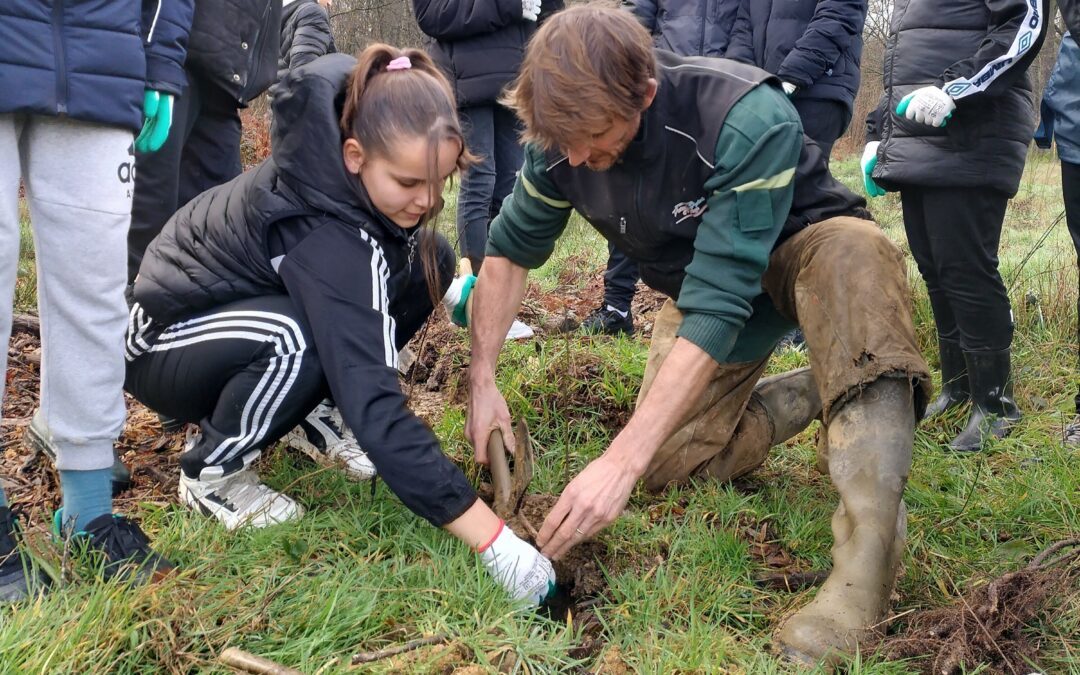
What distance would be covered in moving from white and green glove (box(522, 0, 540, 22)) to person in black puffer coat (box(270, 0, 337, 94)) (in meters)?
0.96

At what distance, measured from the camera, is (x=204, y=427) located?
2604mm

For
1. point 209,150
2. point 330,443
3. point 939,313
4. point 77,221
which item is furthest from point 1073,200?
point 209,150

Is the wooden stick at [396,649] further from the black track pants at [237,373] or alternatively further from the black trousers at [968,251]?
the black trousers at [968,251]

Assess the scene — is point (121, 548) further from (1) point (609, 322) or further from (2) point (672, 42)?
(2) point (672, 42)

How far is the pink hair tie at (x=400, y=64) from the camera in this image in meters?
2.36

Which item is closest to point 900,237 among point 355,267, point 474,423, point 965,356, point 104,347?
point 965,356

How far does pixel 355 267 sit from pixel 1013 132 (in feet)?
8.09

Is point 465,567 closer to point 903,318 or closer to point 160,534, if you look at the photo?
point 160,534

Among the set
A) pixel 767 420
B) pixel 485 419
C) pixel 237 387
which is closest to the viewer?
pixel 237 387

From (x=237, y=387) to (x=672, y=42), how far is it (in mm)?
3028

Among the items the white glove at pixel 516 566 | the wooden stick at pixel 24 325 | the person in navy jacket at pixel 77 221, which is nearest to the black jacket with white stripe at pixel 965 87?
the white glove at pixel 516 566

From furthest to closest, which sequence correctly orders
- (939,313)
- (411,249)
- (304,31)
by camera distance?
1. (304,31)
2. (939,313)
3. (411,249)

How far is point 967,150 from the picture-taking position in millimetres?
3246

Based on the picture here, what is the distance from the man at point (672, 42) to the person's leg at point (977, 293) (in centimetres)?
150
